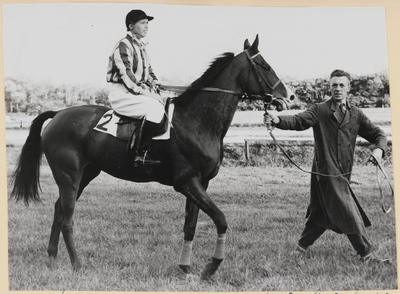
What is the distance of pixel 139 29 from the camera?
19.4ft

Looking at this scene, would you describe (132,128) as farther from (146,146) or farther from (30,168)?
(30,168)

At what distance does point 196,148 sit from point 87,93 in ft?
8.33

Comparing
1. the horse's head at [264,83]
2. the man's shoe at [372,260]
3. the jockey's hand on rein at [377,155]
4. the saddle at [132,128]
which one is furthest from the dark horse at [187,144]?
the man's shoe at [372,260]

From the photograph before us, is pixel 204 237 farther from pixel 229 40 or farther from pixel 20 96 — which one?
pixel 20 96

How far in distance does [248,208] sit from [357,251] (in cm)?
182

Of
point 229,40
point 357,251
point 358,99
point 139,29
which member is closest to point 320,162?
point 357,251

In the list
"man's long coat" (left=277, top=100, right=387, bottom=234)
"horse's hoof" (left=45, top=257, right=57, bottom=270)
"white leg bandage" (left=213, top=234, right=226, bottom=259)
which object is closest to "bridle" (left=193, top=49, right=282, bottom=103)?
"man's long coat" (left=277, top=100, right=387, bottom=234)

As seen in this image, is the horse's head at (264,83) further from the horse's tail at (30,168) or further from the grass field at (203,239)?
the horse's tail at (30,168)

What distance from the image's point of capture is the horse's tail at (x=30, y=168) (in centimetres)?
624

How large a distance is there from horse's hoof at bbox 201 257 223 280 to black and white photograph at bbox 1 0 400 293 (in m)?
0.02

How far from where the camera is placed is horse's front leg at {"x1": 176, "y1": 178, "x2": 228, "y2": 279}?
17.7 ft

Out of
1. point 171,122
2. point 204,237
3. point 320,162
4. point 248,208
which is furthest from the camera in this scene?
point 248,208

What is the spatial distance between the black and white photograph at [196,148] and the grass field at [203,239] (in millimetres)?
22

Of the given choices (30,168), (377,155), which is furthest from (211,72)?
(30,168)
